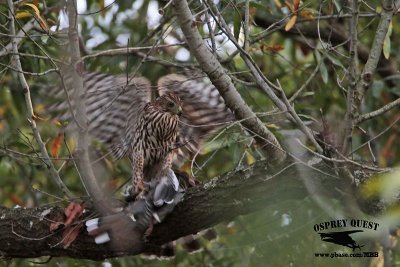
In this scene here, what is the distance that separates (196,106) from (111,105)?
1.76 ft

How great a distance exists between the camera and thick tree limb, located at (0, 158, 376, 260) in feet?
13.2

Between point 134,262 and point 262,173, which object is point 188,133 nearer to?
point 134,262

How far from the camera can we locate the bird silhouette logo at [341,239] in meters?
4.30

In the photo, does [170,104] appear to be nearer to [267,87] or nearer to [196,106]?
[196,106]

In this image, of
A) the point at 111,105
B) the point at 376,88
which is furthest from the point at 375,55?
the point at 376,88

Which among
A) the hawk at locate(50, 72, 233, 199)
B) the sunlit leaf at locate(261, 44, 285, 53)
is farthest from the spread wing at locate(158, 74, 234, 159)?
the sunlit leaf at locate(261, 44, 285, 53)

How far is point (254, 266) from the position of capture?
4.44 meters

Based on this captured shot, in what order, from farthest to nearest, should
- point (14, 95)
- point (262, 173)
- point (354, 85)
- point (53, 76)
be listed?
point (14, 95)
point (53, 76)
point (262, 173)
point (354, 85)

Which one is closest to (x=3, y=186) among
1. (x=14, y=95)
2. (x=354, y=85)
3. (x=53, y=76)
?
(x=14, y=95)

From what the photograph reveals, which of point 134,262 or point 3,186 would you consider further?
point 3,186

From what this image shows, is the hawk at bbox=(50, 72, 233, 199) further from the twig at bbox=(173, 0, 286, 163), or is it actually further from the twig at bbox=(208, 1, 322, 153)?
the twig at bbox=(208, 1, 322, 153)

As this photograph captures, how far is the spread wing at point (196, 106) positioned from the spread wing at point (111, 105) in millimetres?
167

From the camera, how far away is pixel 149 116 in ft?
17.6

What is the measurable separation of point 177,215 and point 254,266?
1.65 feet
